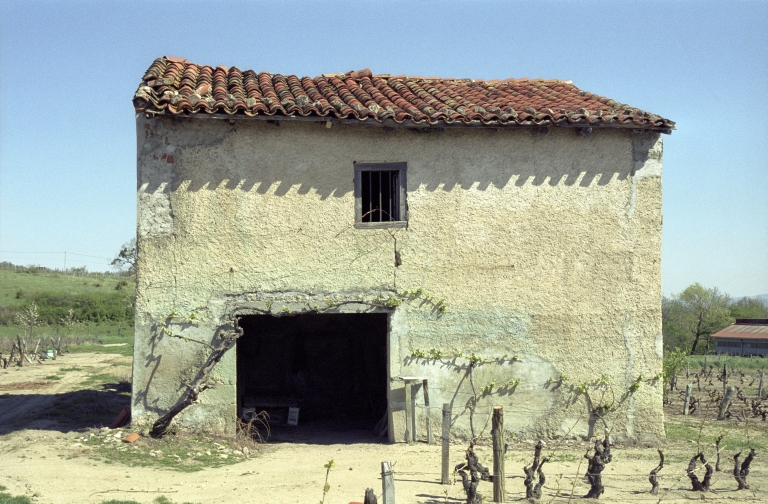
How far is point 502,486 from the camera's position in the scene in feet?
25.9

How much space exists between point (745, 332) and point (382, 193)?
36154 millimetres

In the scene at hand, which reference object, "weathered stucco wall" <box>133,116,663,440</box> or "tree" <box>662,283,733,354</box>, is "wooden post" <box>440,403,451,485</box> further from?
→ "tree" <box>662,283,733,354</box>

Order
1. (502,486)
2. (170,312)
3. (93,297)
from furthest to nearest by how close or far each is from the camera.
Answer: (93,297), (170,312), (502,486)

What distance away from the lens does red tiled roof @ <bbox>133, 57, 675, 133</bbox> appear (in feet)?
35.0

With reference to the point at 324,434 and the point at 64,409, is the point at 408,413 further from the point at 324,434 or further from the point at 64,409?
the point at 64,409

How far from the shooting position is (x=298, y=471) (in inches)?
374

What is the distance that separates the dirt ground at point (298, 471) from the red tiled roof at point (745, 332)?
31.9m

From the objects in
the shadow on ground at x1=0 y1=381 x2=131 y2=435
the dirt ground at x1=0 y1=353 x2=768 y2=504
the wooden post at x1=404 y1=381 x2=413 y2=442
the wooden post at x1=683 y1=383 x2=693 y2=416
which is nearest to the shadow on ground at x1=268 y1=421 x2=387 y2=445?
the dirt ground at x1=0 y1=353 x2=768 y2=504

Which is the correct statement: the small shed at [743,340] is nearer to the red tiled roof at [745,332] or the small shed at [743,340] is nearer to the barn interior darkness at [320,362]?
the red tiled roof at [745,332]

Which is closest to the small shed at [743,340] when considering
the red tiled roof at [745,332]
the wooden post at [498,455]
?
the red tiled roof at [745,332]

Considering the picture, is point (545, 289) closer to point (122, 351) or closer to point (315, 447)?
point (315, 447)

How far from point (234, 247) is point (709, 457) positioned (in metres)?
7.76

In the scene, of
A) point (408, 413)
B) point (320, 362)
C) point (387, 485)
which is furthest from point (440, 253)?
point (320, 362)

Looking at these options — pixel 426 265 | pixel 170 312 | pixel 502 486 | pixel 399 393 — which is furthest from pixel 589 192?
pixel 170 312
